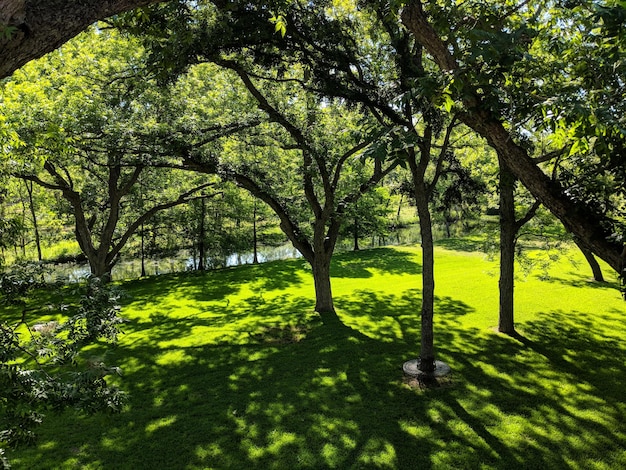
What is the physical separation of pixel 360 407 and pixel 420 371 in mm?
1649

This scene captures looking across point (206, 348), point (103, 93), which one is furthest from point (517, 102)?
point (103, 93)

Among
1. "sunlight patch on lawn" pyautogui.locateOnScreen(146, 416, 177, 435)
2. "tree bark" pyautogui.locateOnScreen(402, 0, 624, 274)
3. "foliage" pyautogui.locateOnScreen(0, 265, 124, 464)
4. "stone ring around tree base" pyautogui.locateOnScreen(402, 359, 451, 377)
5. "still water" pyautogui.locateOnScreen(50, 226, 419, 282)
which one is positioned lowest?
"sunlight patch on lawn" pyautogui.locateOnScreen(146, 416, 177, 435)

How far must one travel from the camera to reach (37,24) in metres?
2.36

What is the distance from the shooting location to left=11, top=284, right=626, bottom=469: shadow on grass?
5824mm

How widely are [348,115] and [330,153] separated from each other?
1346mm

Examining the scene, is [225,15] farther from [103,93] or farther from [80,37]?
[80,37]

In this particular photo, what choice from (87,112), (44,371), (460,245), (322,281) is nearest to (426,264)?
(322,281)

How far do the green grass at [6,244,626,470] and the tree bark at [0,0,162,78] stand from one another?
2.99 m

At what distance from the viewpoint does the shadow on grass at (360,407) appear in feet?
19.1

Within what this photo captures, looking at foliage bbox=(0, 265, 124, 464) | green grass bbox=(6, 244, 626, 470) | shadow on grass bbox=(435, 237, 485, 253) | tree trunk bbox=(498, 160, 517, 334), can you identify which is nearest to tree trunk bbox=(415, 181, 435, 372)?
green grass bbox=(6, 244, 626, 470)

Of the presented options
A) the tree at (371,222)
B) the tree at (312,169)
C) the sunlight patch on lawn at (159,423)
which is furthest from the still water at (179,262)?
the sunlight patch on lawn at (159,423)

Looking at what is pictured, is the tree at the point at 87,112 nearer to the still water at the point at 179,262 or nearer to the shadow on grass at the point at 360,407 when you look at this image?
the shadow on grass at the point at 360,407

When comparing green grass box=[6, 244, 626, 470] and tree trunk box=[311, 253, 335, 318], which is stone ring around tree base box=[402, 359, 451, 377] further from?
tree trunk box=[311, 253, 335, 318]

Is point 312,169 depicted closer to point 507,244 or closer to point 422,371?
point 507,244
